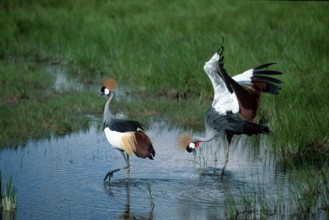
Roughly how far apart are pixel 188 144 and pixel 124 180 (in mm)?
872

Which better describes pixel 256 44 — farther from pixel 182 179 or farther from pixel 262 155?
pixel 182 179

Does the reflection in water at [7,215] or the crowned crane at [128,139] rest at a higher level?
the crowned crane at [128,139]

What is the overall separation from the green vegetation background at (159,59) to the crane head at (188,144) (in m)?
1.02

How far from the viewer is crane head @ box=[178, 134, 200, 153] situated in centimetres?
845

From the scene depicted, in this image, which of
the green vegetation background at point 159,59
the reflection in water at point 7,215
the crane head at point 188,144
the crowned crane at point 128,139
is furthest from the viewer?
the green vegetation background at point 159,59

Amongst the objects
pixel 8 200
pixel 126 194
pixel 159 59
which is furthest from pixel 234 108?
pixel 159 59

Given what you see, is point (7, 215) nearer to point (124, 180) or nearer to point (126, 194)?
point (126, 194)

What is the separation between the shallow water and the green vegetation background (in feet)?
1.77

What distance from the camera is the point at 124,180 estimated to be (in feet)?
26.9

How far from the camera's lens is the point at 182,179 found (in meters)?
8.10

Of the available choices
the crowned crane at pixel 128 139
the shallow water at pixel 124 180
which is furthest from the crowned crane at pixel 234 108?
the crowned crane at pixel 128 139

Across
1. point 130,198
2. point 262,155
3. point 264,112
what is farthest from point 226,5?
point 130,198

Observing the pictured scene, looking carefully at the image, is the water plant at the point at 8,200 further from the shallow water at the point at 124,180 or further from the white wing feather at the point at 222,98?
the white wing feather at the point at 222,98

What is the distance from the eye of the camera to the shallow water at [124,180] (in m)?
7.00
